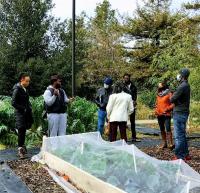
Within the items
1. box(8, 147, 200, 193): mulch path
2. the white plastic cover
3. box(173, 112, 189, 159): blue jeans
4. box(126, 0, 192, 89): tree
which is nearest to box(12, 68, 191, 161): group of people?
box(173, 112, 189, 159): blue jeans

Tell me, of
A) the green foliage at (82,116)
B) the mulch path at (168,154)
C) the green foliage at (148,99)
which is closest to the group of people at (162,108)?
the mulch path at (168,154)

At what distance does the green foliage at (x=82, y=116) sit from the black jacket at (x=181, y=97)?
410cm

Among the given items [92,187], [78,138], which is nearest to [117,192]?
[92,187]

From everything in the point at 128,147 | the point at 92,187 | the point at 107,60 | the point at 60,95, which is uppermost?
the point at 107,60

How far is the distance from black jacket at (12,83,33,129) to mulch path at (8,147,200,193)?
746 mm

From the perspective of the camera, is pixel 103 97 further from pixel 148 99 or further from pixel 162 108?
pixel 148 99

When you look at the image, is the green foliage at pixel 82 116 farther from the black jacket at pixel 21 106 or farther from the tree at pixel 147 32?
the tree at pixel 147 32

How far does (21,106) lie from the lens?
938 cm

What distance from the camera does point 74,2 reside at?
48.6 ft

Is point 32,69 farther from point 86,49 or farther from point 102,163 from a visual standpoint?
point 102,163

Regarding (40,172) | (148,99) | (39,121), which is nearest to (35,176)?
(40,172)

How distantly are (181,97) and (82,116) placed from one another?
15.1 feet

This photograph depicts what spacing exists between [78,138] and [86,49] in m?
23.3

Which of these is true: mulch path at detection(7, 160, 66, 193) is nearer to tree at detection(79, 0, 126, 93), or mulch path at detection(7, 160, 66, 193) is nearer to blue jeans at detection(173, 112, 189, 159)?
blue jeans at detection(173, 112, 189, 159)
